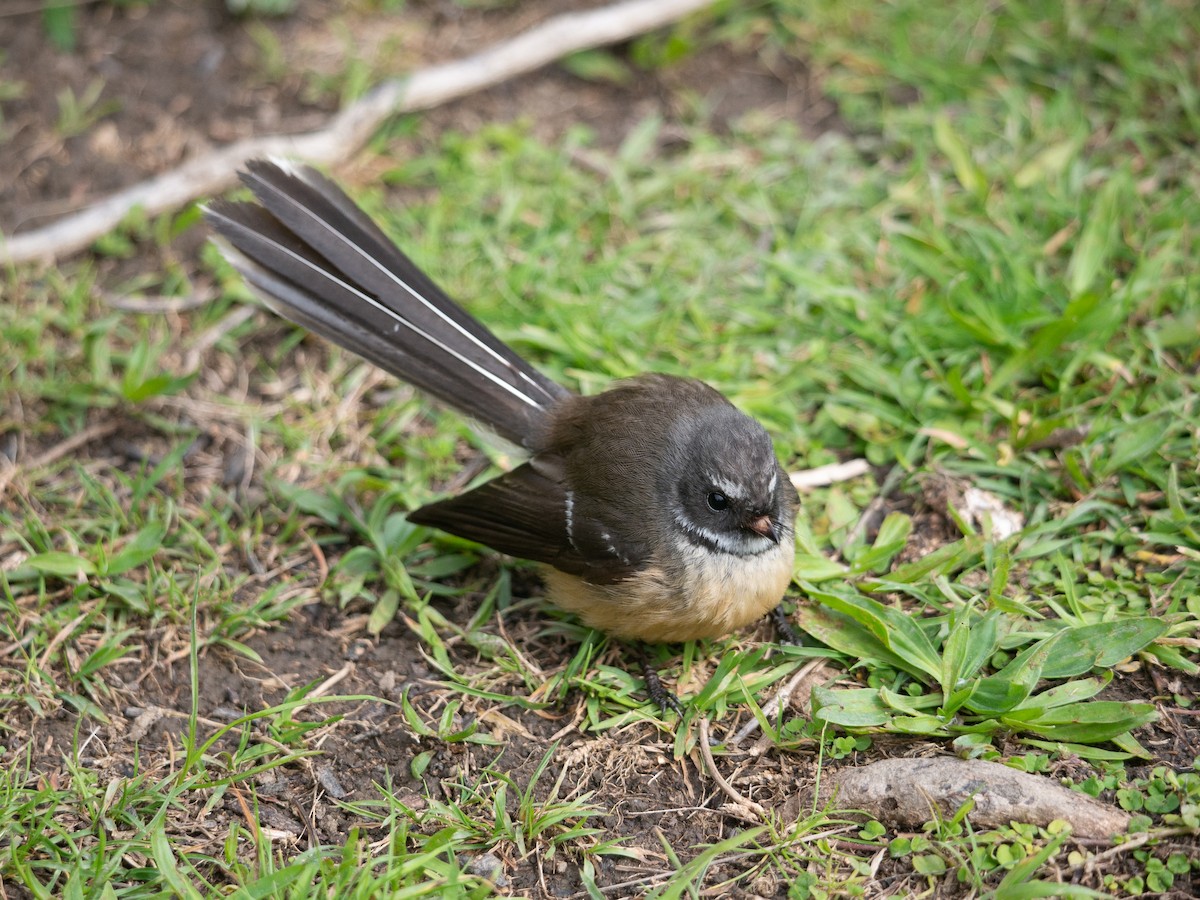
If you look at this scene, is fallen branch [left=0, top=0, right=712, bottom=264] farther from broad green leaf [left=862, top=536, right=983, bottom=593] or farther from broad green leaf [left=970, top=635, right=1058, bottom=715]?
broad green leaf [left=970, top=635, right=1058, bottom=715]

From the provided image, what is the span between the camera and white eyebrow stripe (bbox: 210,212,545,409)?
15.0 ft

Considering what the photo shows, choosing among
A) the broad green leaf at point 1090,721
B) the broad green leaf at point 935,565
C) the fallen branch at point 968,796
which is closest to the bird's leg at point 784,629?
the broad green leaf at point 935,565

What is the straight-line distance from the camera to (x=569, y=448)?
4.54 m

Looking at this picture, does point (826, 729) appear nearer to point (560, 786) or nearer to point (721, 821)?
point (721, 821)

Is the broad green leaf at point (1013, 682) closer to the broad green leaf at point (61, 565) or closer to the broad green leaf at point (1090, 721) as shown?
the broad green leaf at point (1090, 721)

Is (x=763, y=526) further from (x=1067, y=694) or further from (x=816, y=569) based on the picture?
(x=1067, y=694)

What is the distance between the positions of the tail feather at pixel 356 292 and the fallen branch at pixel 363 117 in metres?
1.53

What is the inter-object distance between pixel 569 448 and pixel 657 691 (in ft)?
3.39

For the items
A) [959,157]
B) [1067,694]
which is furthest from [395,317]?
[959,157]

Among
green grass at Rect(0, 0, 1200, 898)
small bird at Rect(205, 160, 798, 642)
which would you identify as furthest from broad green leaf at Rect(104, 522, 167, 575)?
small bird at Rect(205, 160, 798, 642)

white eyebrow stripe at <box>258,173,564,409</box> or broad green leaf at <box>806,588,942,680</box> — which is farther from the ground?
white eyebrow stripe at <box>258,173,564,409</box>

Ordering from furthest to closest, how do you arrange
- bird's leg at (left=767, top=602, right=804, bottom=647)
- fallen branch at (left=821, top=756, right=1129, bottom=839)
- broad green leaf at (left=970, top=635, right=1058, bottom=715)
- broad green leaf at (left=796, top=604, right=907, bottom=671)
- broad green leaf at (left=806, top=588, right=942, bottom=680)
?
bird's leg at (left=767, top=602, right=804, bottom=647) → broad green leaf at (left=796, top=604, right=907, bottom=671) → broad green leaf at (left=806, top=588, right=942, bottom=680) → broad green leaf at (left=970, top=635, right=1058, bottom=715) → fallen branch at (left=821, top=756, right=1129, bottom=839)

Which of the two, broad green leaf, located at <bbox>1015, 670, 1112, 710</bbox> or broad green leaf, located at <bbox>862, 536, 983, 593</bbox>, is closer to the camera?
broad green leaf, located at <bbox>1015, 670, 1112, 710</bbox>

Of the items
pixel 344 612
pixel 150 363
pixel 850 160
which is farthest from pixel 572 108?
pixel 344 612
